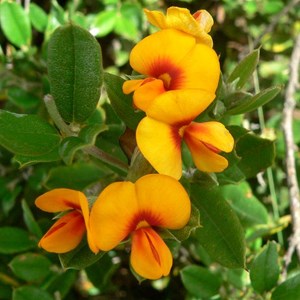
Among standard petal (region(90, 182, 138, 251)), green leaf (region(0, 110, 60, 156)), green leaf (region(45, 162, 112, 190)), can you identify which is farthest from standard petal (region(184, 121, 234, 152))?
green leaf (region(45, 162, 112, 190))

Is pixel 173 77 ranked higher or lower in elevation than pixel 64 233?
higher

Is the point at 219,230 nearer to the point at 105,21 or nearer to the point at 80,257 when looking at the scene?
the point at 80,257

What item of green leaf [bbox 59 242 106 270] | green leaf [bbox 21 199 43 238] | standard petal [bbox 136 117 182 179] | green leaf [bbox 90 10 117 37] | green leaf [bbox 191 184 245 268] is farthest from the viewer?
green leaf [bbox 90 10 117 37]

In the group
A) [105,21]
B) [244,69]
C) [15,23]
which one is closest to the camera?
[244,69]

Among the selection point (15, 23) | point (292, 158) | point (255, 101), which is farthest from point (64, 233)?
point (15, 23)

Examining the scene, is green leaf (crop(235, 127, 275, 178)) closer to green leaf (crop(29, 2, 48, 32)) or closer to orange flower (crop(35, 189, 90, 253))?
orange flower (crop(35, 189, 90, 253))

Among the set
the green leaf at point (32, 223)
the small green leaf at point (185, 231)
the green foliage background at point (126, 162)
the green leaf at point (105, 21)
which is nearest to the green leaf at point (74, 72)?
the green foliage background at point (126, 162)
